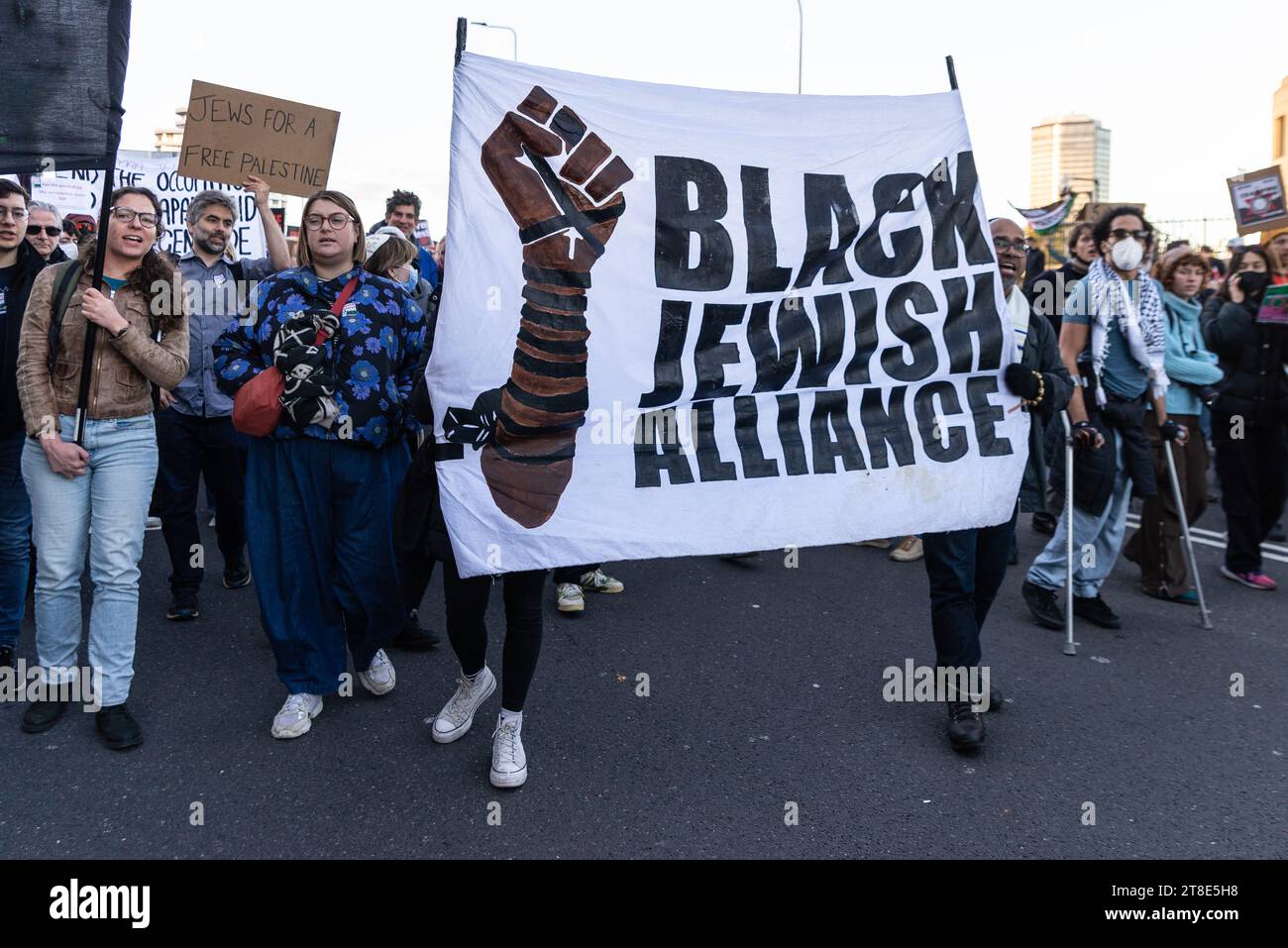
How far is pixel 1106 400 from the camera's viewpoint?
5.30m

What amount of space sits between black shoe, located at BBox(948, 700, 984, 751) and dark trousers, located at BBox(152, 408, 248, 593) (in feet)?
12.3

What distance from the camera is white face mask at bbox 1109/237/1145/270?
5137mm

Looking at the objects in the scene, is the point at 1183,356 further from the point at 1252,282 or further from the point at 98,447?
the point at 98,447

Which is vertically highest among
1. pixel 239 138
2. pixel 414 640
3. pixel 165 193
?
pixel 165 193

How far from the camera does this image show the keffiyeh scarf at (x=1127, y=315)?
17.0 feet

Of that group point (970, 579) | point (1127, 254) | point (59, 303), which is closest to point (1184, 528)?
point (1127, 254)

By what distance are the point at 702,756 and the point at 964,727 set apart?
0.98 metres

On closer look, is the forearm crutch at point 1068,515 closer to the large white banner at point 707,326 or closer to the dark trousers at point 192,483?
the large white banner at point 707,326

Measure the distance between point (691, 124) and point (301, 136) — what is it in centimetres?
251

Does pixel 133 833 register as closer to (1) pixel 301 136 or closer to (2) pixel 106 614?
(2) pixel 106 614

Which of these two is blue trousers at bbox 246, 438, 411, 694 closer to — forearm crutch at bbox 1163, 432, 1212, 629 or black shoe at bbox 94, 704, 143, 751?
black shoe at bbox 94, 704, 143, 751

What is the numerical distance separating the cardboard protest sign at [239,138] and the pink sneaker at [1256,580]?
230 inches

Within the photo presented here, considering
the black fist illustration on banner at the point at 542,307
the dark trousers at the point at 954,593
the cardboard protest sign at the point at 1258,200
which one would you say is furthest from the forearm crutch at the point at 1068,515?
the cardboard protest sign at the point at 1258,200
